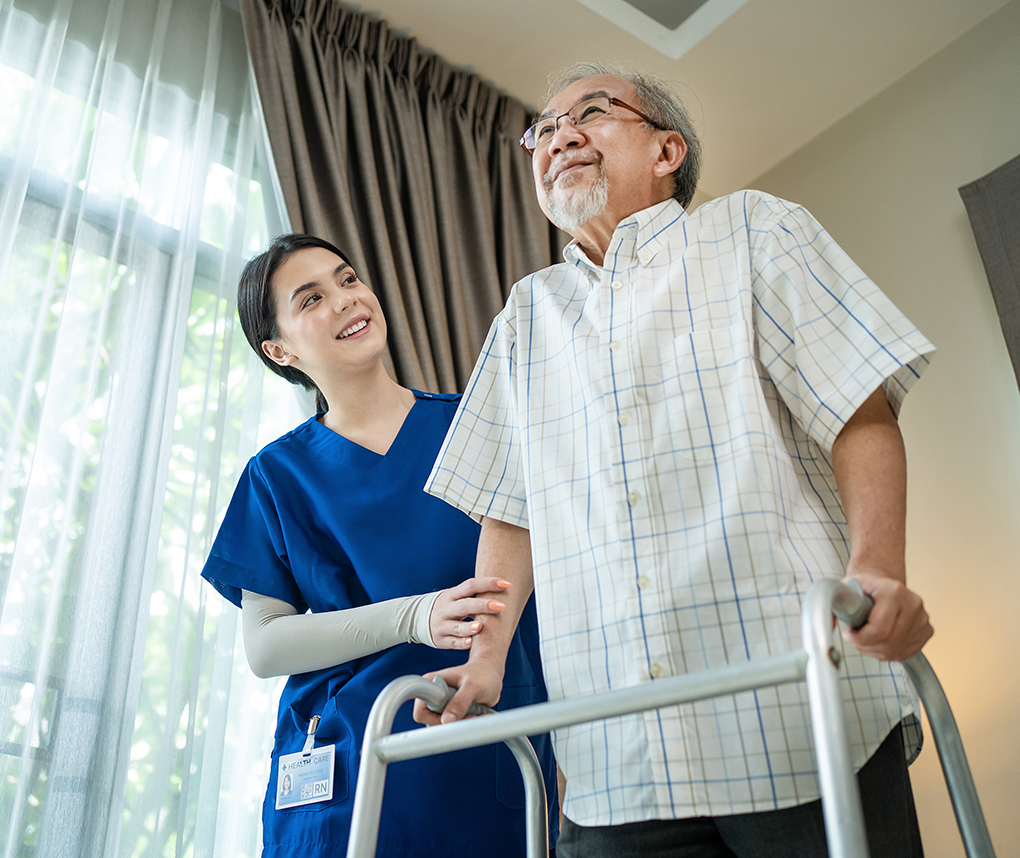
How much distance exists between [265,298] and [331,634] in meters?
0.70

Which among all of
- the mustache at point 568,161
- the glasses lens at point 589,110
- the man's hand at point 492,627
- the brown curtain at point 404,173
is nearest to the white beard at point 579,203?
the mustache at point 568,161

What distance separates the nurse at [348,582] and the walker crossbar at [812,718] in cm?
29

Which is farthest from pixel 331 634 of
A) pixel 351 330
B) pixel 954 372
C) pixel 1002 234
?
pixel 1002 234

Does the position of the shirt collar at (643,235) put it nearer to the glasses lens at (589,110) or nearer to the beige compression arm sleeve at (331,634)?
the glasses lens at (589,110)

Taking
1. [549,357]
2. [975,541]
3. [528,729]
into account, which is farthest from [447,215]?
[528,729]

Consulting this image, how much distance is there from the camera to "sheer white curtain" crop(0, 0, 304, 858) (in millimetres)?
1609

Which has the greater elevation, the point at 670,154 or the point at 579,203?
the point at 670,154

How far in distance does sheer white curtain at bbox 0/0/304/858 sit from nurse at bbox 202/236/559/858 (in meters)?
0.27

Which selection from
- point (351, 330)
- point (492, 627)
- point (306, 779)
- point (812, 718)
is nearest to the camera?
point (812, 718)

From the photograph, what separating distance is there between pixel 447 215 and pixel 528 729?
1.97m

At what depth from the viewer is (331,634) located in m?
1.40

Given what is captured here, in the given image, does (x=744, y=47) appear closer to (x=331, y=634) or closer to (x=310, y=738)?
(x=331, y=634)

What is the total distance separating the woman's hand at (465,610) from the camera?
1.16 m

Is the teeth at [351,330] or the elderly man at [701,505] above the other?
the teeth at [351,330]
